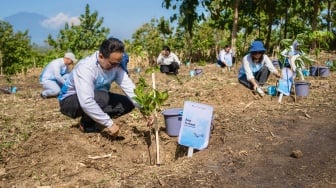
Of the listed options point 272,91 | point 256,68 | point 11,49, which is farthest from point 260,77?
point 11,49

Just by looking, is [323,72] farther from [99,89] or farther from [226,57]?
[99,89]

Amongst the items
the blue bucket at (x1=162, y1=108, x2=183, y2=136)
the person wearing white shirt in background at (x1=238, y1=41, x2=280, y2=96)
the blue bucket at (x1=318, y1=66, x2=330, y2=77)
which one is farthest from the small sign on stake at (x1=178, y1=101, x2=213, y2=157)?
the blue bucket at (x1=318, y1=66, x2=330, y2=77)

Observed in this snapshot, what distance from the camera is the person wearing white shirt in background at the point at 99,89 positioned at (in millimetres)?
3771

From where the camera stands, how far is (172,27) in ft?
78.4

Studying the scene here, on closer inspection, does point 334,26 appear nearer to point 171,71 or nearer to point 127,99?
point 171,71

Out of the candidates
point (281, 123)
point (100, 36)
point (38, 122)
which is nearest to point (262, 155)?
point (281, 123)

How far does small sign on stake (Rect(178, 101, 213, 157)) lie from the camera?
3.73 meters

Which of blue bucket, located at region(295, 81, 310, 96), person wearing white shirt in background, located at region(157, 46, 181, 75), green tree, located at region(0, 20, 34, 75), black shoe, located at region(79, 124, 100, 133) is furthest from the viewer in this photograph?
green tree, located at region(0, 20, 34, 75)

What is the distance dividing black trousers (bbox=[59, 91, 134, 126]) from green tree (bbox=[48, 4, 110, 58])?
2495 cm

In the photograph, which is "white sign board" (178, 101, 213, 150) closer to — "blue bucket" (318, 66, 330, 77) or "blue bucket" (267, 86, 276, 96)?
"blue bucket" (267, 86, 276, 96)

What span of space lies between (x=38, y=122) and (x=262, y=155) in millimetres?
3444

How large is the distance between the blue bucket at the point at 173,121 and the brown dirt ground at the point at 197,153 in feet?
0.34

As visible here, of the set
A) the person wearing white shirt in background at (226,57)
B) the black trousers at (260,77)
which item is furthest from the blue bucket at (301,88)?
the person wearing white shirt in background at (226,57)

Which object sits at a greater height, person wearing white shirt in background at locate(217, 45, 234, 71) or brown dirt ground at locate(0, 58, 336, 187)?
person wearing white shirt in background at locate(217, 45, 234, 71)
